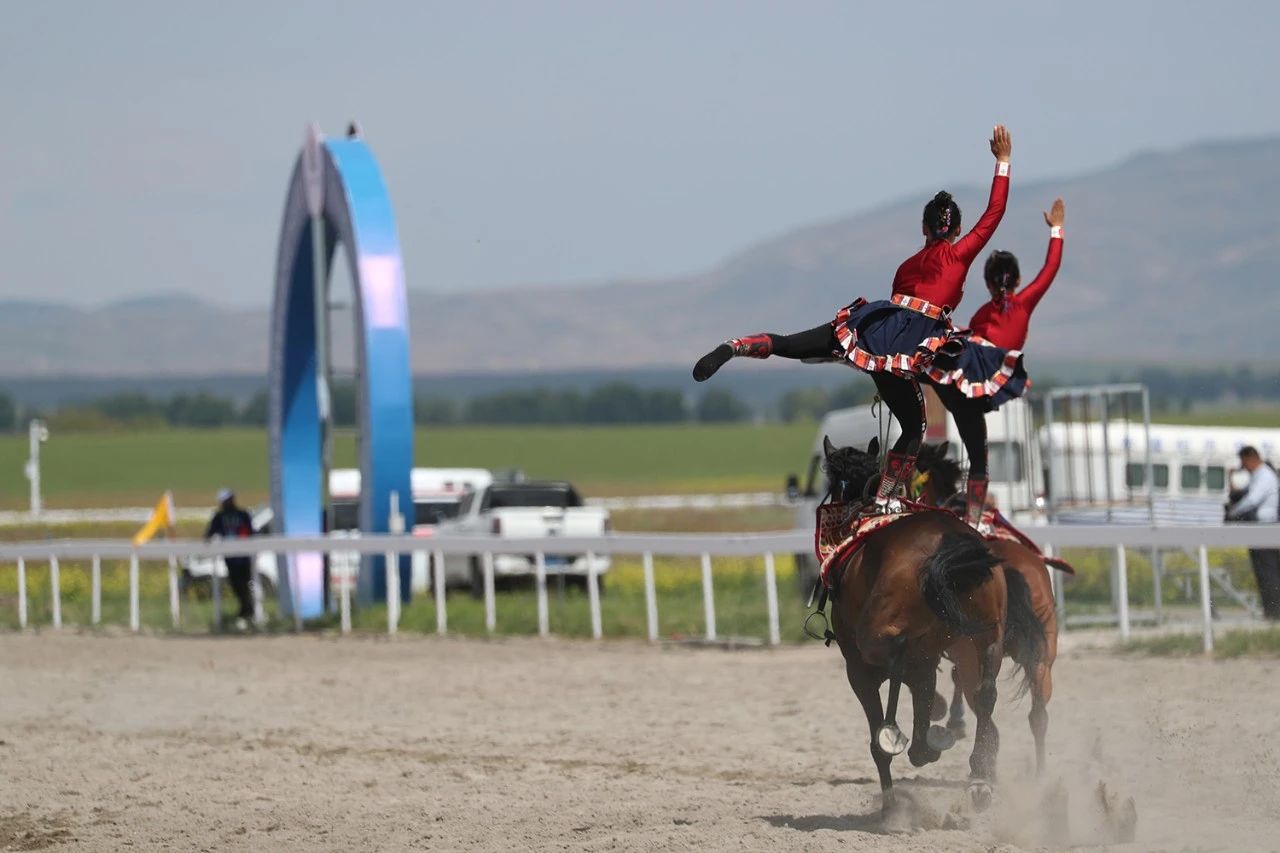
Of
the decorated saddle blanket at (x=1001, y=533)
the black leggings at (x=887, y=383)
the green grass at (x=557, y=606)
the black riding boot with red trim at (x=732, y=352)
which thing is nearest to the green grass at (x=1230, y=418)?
the green grass at (x=557, y=606)

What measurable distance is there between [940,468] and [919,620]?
2.45 meters

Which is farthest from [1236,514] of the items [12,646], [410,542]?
[12,646]

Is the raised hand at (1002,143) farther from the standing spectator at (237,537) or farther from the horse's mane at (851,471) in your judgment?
the standing spectator at (237,537)

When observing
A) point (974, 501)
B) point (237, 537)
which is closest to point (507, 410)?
point (237, 537)

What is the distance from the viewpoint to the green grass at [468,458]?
281 feet

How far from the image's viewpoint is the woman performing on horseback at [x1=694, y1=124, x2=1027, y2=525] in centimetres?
762

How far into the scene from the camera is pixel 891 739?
301 inches

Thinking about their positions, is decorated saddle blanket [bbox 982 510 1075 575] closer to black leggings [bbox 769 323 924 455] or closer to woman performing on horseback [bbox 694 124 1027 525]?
woman performing on horseback [bbox 694 124 1027 525]

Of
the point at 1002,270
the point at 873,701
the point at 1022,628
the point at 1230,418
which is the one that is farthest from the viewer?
the point at 1230,418

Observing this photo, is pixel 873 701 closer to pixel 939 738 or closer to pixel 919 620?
pixel 939 738

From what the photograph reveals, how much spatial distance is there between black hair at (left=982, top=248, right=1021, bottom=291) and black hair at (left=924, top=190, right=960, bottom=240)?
3.50 feet

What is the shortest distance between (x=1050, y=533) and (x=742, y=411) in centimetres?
14634

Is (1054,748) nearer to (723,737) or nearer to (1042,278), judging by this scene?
(723,737)

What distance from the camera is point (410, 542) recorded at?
2012 centimetres
